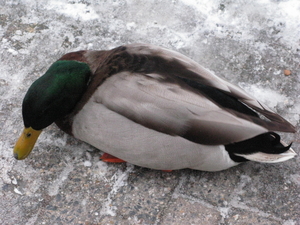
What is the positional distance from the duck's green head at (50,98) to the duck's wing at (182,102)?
199 millimetres

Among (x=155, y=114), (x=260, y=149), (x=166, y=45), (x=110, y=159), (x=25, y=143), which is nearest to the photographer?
(x=155, y=114)

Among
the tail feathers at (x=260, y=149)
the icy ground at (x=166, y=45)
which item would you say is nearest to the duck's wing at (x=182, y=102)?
the tail feathers at (x=260, y=149)

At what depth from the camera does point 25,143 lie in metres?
2.83

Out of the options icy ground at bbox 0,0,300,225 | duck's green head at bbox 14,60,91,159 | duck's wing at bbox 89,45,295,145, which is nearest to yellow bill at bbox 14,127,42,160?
duck's green head at bbox 14,60,91,159

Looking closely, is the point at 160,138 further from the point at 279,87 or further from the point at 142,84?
the point at 279,87

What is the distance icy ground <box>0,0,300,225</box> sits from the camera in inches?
110

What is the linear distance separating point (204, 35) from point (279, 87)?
32.2 inches

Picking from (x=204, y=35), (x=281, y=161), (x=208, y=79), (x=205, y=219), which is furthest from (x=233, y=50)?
(x=205, y=219)

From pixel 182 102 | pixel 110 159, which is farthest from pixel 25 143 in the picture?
pixel 182 102

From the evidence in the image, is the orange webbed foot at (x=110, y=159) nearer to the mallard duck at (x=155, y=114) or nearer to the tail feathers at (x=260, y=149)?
the mallard duck at (x=155, y=114)

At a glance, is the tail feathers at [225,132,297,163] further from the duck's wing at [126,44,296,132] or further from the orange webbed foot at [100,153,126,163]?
the orange webbed foot at [100,153,126,163]

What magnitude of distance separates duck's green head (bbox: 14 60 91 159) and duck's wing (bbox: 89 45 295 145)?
20cm

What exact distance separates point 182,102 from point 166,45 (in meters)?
1.33

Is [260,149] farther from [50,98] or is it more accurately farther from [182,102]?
[50,98]
